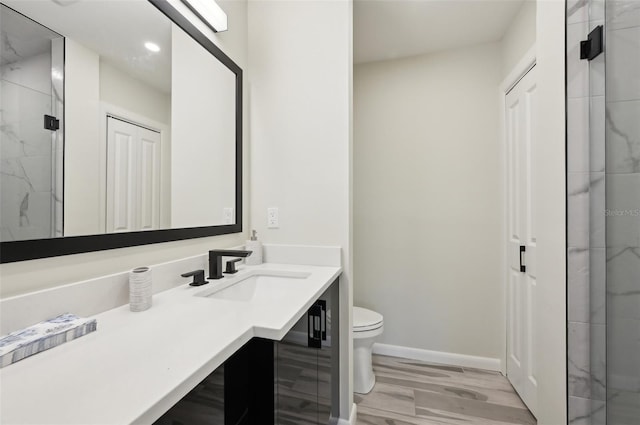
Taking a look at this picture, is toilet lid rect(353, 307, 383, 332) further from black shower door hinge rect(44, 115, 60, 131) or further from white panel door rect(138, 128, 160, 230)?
black shower door hinge rect(44, 115, 60, 131)

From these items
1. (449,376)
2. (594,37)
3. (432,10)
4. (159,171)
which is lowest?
(449,376)

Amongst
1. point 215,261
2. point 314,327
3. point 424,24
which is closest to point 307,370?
point 314,327

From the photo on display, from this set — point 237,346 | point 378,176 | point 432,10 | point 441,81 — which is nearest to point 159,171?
point 237,346

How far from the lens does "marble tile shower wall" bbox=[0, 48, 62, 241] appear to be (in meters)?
0.66

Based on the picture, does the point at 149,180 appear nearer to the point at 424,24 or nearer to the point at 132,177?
the point at 132,177

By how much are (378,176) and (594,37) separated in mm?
1483

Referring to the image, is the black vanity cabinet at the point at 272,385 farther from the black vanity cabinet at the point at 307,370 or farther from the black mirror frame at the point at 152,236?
the black mirror frame at the point at 152,236

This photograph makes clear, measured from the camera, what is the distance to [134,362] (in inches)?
21.9

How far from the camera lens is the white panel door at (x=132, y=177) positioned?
90cm

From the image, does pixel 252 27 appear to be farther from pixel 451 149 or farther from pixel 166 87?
pixel 451 149

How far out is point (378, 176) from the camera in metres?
2.40

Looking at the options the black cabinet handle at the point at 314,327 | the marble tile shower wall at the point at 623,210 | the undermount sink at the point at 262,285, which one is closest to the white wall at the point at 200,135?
the undermount sink at the point at 262,285

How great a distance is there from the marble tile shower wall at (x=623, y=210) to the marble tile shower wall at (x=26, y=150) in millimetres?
1853

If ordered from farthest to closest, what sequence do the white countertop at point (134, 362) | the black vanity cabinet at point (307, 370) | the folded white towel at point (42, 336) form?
the black vanity cabinet at point (307, 370), the folded white towel at point (42, 336), the white countertop at point (134, 362)
